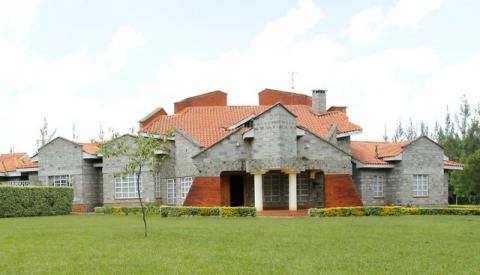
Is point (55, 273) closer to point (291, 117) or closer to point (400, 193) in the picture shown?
point (291, 117)

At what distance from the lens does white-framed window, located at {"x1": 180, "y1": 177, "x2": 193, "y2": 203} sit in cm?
3909

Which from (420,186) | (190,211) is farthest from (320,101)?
(190,211)

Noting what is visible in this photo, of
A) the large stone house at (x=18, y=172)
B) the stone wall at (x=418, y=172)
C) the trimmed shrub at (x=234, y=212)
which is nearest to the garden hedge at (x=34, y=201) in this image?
the large stone house at (x=18, y=172)

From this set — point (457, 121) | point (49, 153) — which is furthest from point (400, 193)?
point (457, 121)

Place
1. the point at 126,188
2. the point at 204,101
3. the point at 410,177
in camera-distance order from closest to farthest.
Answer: the point at 126,188 → the point at 410,177 → the point at 204,101

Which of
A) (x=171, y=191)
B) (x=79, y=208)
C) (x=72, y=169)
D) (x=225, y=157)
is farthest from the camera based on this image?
(x=72, y=169)

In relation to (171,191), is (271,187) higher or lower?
higher

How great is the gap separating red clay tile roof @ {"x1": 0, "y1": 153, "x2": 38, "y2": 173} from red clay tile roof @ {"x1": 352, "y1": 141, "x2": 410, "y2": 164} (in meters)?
23.0

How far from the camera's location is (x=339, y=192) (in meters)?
37.5

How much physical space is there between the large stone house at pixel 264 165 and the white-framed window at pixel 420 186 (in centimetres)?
7

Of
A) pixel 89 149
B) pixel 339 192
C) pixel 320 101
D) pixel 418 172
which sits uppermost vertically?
pixel 320 101

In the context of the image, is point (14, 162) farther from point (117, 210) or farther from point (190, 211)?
point (190, 211)

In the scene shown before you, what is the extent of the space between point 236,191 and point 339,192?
22.5 feet

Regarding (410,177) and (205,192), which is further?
(410,177)
